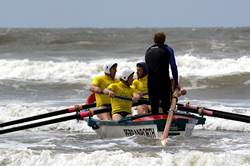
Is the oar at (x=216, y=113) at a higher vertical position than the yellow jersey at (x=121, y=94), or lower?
lower

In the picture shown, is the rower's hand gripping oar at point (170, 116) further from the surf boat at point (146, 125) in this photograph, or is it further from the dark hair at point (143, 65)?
the dark hair at point (143, 65)

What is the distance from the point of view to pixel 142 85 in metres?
12.2

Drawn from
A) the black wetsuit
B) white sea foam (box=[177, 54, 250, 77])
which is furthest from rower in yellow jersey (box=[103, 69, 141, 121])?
white sea foam (box=[177, 54, 250, 77])

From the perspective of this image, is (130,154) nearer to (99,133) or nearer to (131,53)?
(99,133)

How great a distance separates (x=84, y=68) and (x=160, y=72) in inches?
694

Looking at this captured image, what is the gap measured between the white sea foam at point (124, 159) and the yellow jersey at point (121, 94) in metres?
2.02

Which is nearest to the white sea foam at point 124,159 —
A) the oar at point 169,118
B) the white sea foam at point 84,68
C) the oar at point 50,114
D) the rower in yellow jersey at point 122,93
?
the oar at point 169,118

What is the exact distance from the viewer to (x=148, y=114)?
36.9 feet

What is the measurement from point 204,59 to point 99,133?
1806 centimetres

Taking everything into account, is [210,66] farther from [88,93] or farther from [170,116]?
[170,116]

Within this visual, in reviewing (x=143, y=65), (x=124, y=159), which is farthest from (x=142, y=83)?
(x=124, y=159)

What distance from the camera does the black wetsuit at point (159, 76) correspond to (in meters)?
10.8

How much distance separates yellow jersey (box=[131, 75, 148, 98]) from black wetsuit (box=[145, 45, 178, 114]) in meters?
0.90

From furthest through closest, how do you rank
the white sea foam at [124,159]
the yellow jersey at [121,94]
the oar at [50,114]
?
the yellow jersey at [121,94] → the oar at [50,114] → the white sea foam at [124,159]
